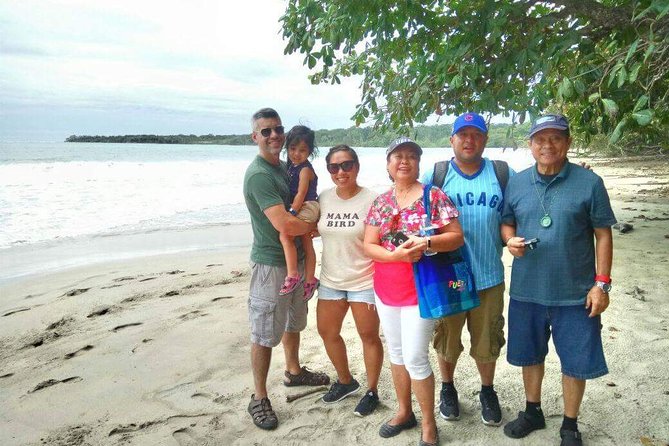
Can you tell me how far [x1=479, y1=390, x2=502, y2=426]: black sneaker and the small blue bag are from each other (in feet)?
2.49

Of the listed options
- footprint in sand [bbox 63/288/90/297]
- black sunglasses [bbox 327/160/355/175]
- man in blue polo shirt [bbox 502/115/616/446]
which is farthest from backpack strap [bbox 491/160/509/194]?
footprint in sand [bbox 63/288/90/297]

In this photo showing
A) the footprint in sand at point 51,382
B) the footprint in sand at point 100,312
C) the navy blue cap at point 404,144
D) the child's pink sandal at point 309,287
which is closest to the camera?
the navy blue cap at point 404,144

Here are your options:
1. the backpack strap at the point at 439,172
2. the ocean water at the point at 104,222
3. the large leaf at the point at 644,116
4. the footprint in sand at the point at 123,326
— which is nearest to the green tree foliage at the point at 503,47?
the large leaf at the point at 644,116

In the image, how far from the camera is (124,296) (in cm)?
583

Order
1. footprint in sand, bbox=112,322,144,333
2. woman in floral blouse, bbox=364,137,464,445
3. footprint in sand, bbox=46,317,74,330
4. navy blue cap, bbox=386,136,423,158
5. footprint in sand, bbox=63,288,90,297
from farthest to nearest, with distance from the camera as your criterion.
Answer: footprint in sand, bbox=63,288,90,297 < footprint in sand, bbox=46,317,74,330 < footprint in sand, bbox=112,322,144,333 < navy blue cap, bbox=386,136,423,158 < woman in floral blouse, bbox=364,137,464,445

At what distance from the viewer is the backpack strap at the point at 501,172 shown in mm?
2801

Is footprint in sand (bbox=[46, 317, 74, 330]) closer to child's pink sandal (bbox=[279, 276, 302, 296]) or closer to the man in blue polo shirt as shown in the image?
child's pink sandal (bbox=[279, 276, 302, 296])

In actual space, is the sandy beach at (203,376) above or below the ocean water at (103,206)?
below

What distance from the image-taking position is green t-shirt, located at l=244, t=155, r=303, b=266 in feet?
9.57

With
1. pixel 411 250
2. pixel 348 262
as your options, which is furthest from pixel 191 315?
pixel 411 250

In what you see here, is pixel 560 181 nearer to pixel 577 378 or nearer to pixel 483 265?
pixel 483 265

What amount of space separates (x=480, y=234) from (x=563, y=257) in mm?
453

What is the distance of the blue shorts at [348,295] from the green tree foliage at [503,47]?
1934mm

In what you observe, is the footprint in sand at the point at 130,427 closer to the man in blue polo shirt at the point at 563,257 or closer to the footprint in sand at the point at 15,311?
the man in blue polo shirt at the point at 563,257
